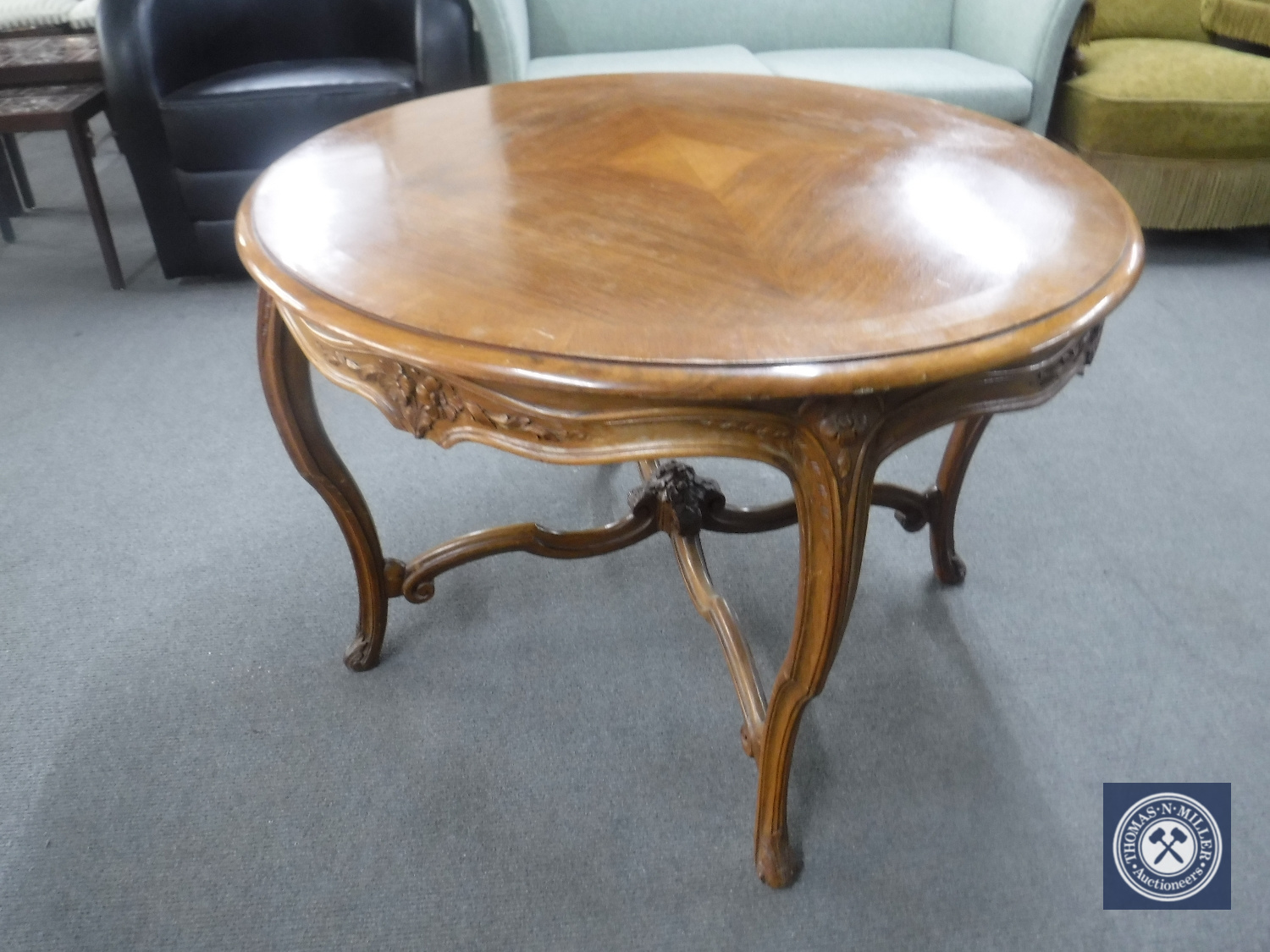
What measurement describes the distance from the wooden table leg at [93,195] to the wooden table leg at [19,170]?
58cm

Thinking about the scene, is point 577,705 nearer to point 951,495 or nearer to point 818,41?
point 951,495

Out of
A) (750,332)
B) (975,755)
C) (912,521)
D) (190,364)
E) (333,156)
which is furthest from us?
(190,364)

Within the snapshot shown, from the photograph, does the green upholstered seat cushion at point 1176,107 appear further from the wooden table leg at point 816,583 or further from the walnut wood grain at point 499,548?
the wooden table leg at point 816,583

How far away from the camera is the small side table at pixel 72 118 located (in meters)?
1.88

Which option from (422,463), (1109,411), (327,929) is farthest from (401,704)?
(1109,411)

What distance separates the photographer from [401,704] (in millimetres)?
1083

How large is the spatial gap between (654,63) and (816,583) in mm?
1786

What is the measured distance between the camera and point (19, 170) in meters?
2.47

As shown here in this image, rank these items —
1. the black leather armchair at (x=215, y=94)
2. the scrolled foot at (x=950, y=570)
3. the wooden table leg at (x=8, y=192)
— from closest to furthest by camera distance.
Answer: the scrolled foot at (x=950, y=570) → the black leather armchair at (x=215, y=94) → the wooden table leg at (x=8, y=192)

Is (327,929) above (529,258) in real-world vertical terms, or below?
below

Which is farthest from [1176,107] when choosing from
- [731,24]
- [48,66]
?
[48,66]

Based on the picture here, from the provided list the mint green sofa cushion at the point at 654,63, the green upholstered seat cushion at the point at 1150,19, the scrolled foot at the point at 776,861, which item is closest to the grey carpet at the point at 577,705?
the scrolled foot at the point at 776,861

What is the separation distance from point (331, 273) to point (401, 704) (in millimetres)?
610

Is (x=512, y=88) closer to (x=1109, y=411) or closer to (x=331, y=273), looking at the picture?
(x=331, y=273)
